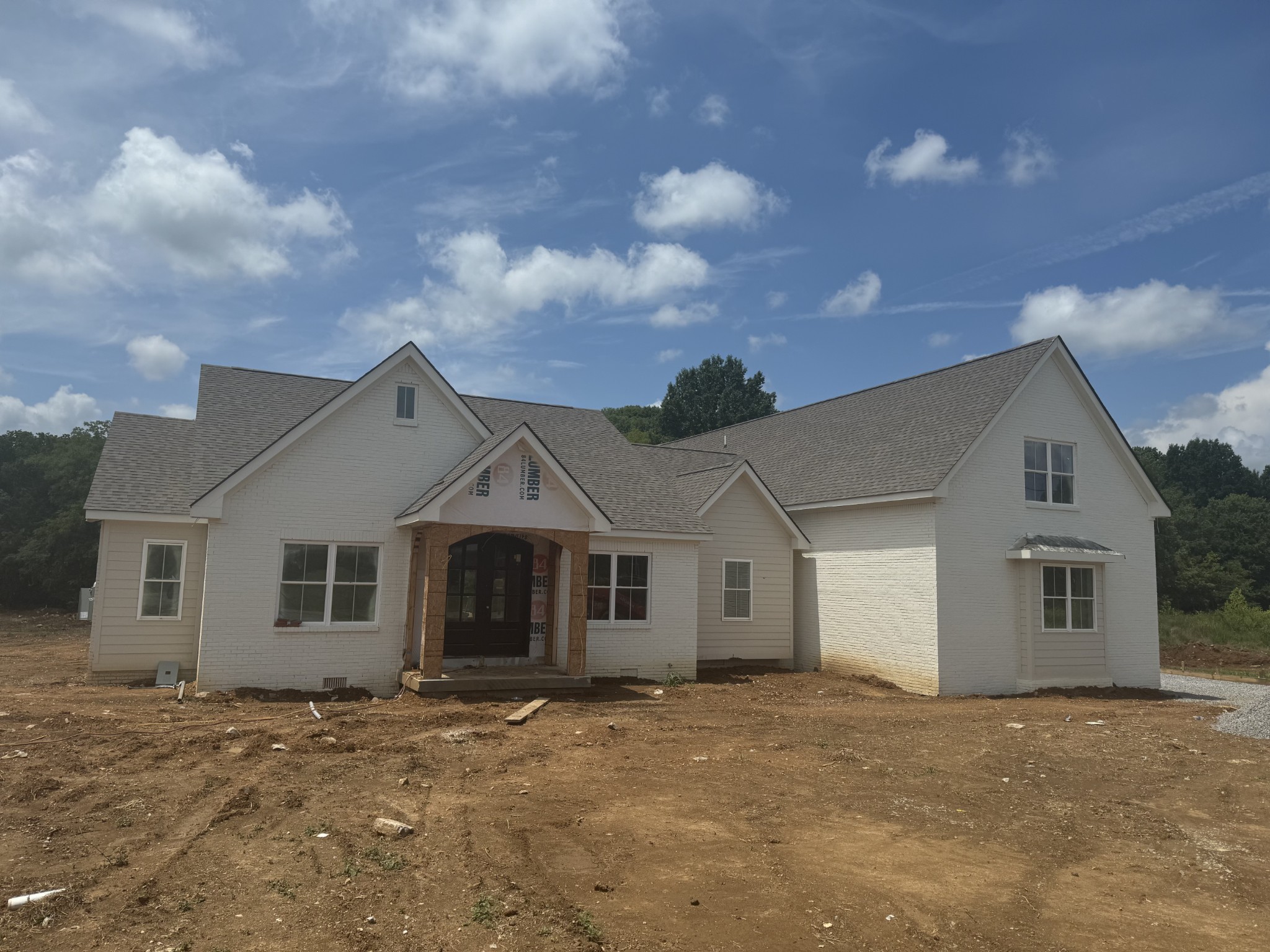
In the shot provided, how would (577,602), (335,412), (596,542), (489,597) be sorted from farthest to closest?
(596,542)
(489,597)
(577,602)
(335,412)

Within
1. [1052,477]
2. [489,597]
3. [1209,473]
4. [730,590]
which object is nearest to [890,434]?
[1052,477]

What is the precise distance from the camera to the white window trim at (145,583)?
16.7 metres

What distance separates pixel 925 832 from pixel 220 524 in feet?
39.9

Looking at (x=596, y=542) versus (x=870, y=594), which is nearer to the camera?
(x=596, y=542)

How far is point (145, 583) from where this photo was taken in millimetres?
16719

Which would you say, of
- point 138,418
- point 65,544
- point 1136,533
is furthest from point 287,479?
point 65,544

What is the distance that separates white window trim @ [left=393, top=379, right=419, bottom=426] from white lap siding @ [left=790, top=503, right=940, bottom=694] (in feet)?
33.7

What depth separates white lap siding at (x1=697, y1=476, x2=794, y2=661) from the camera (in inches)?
811

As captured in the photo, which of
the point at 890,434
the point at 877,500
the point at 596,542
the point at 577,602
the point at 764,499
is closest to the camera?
the point at 577,602

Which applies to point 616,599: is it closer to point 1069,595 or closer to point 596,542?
point 596,542

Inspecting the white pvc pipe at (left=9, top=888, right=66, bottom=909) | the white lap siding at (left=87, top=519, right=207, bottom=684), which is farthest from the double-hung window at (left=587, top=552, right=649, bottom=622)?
the white pvc pipe at (left=9, top=888, right=66, bottom=909)

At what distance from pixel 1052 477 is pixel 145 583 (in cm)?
1962

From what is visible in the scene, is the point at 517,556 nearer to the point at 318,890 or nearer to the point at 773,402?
the point at 318,890

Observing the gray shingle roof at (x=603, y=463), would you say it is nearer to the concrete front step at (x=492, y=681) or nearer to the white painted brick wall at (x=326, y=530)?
the white painted brick wall at (x=326, y=530)
